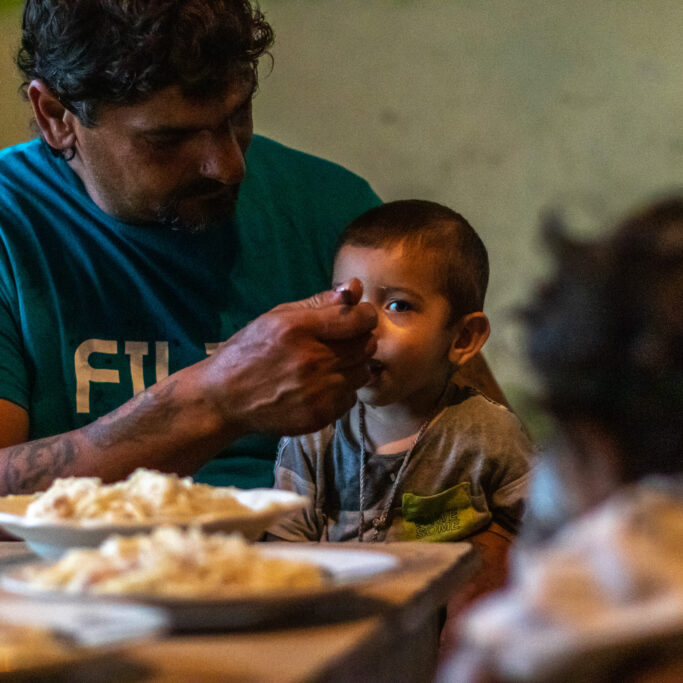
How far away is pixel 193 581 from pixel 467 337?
3.54ft

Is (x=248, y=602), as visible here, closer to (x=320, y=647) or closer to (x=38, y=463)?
(x=320, y=647)

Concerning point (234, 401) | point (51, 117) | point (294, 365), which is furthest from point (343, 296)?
point (51, 117)

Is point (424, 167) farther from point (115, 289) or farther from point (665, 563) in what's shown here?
point (665, 563)

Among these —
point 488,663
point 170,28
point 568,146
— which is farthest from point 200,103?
point 568,146

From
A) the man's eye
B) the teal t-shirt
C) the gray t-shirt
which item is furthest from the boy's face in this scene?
the man's eye

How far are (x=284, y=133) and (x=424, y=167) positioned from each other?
483 millimetres

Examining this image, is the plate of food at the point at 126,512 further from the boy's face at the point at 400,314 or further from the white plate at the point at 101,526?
the boy's face at the point at 400,314

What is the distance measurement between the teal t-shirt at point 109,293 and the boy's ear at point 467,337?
37cm

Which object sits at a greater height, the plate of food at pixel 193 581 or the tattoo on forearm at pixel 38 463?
the plate of food at pixel 193 581

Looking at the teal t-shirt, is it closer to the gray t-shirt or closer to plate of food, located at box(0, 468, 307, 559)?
the gray t-shirt

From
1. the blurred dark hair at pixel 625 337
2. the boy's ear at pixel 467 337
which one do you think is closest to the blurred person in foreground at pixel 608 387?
the blurred dark hair at pixel 625 337

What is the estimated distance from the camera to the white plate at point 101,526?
871 millimetres

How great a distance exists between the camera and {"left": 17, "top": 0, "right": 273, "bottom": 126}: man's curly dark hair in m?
1.54

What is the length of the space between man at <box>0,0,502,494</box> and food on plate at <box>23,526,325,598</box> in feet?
2.24
